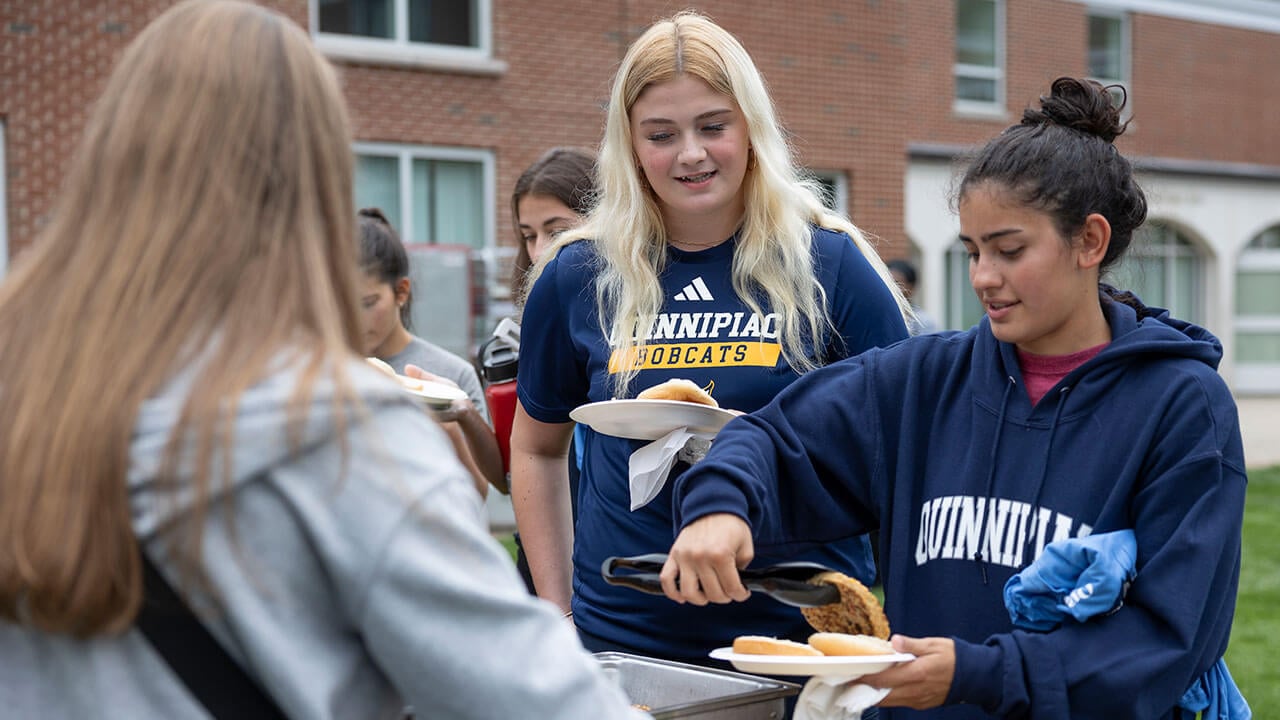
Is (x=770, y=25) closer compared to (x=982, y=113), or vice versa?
(x=770, y=25)

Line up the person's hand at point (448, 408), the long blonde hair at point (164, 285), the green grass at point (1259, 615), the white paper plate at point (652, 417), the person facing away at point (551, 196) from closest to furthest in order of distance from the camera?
the long blonde hair at point (164, 285)
the white paper plate at point (652, 417)
the person's hand at point (448, 408)
the person facing away at point (551, 196)
the green grass at point (1259, 615)

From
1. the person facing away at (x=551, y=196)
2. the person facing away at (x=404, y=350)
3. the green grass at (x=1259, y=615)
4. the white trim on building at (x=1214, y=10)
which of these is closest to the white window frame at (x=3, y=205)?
the person facing away at (x=404, y=350)

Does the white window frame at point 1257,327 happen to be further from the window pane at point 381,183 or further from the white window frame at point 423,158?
the window pane at point 381,183

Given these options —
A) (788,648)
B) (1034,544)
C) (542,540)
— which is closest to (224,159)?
(788,648)

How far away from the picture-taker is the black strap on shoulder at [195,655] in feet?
4.17

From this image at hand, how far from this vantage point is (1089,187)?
2291 mm

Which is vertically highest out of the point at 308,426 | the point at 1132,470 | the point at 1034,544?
the point at 308,426

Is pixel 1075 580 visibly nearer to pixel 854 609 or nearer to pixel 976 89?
pixel 854 609

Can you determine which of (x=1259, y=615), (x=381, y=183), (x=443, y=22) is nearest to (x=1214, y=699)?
(x=1259, y=615)

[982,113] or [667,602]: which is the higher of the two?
[982,113]

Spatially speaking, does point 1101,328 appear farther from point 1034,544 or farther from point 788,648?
point 788,648

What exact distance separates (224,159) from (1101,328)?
5.21 ft

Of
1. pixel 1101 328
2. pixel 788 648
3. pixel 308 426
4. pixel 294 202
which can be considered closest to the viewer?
pixel 308 426

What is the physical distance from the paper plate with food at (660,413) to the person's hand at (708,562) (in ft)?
1.35
